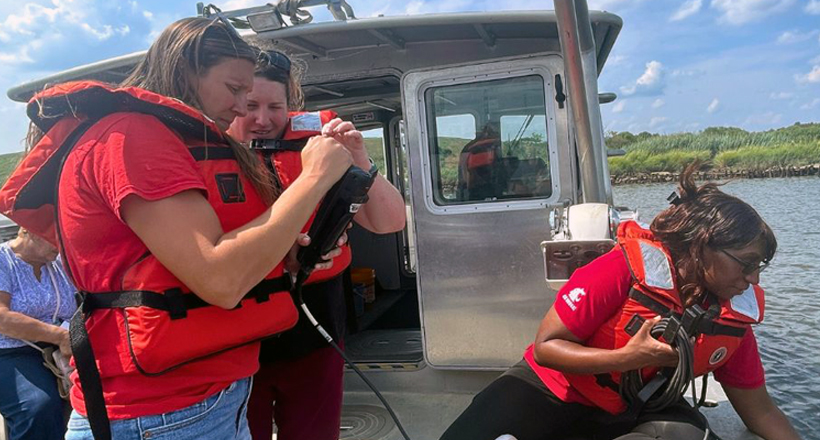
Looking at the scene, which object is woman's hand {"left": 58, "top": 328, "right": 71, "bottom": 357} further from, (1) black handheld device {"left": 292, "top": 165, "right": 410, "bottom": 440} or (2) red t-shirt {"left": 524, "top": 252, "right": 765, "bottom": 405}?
(2) red t-shirt {"left": 524, "top": 252, "right": 765, "bottom": 405}

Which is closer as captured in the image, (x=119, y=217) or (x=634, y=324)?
(x=119, y=217)

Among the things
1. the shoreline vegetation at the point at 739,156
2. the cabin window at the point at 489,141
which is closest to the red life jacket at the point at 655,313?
the cabin window at the point at 489,141

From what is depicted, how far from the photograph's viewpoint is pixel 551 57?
3158 mm

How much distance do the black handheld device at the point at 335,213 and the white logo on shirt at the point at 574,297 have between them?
40.2 inches

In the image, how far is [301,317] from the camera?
1965 millimetres

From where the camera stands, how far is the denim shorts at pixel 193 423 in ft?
3.59

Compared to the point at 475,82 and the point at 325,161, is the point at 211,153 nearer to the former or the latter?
the point at 325,161

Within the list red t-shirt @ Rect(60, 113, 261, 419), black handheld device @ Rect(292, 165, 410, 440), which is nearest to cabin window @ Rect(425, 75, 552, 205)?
black handheld device @ Rect(292, 165, 410, 440)

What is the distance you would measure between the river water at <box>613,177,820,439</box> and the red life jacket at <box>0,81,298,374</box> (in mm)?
1825

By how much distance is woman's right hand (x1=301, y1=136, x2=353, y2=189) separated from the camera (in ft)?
3.64

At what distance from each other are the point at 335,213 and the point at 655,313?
1250 mm

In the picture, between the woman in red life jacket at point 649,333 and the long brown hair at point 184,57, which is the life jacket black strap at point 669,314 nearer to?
the woman in red life jacket at point 649,333

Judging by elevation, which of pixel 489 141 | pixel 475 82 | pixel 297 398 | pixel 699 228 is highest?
pixel 475 82

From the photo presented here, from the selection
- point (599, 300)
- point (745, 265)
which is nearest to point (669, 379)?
point (599, 300)
